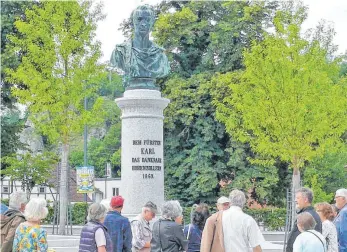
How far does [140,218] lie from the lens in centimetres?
1034

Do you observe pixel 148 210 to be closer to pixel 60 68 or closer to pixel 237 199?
pixel 237 199

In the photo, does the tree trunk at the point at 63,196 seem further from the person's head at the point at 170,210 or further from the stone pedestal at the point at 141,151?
the person's head at the point at 170,210

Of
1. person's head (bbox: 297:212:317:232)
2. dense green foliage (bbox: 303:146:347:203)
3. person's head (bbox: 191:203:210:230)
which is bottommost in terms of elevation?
person's head (bbox: 297:212:317:232)

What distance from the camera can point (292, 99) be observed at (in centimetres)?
2564

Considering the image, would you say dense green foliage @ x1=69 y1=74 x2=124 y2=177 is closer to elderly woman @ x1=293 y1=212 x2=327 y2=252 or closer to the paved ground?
the paved ground

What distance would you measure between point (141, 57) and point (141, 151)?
230cm

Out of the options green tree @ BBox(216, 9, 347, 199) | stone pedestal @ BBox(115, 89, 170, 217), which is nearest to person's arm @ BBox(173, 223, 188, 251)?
stone pedestal @ BBox(115, 89, 170, 217)

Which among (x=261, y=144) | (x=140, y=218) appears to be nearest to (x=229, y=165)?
(x=261, y=144)

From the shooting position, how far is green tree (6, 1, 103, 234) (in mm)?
28234

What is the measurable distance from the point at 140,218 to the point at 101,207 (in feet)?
4.86

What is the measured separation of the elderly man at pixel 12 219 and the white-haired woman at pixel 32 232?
515 millimetres

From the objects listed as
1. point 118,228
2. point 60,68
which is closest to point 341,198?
point 118,228

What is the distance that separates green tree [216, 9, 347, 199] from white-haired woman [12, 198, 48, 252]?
18.1 meters

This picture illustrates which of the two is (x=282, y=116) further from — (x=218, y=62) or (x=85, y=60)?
(x=218, y=62)
